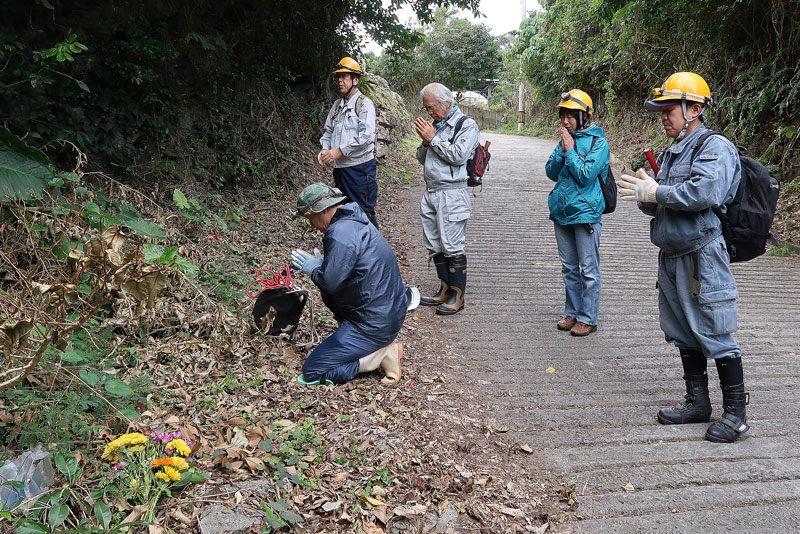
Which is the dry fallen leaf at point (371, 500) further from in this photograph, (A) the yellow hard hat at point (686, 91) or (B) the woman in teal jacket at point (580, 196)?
(B) the woman in teal jacket at point (580, 196)

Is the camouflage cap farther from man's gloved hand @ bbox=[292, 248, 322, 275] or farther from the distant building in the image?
the distant building

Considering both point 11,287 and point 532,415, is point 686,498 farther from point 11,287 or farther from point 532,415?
point 11,287

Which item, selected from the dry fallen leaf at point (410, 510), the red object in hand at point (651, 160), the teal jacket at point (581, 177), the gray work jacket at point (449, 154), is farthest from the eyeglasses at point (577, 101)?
the dry fallen leaf at point (410, 510)

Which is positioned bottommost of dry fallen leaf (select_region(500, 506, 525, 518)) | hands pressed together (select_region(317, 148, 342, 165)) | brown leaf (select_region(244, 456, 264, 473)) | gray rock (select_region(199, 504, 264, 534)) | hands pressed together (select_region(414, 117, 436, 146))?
dry fallen leaf (select_region(500, 506, 525, 518))

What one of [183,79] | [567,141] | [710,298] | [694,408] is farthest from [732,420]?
[183,79]

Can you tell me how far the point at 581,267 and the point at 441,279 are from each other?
148cm

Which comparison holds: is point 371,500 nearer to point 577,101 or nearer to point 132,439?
point 132,439

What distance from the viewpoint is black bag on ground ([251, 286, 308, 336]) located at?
471 cm

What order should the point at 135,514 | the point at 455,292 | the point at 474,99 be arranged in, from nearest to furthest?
the point at 135,514
the point at 455,292
the point at 474,99

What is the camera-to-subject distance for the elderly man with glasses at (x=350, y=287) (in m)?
4.22

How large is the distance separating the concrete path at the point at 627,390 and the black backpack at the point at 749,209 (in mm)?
1269

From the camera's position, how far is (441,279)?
6.26 metres

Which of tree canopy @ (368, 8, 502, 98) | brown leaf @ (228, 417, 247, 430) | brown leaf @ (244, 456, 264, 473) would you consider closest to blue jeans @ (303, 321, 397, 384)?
brown leaf @ (228, 417, 247, 430)

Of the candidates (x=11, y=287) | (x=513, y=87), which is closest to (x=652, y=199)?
(x=11, y=287)
